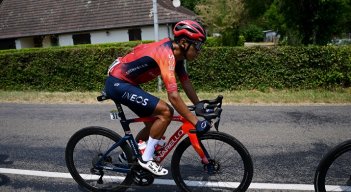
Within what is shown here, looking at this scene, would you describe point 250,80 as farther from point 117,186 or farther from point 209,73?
point 117,186

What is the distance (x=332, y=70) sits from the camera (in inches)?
468

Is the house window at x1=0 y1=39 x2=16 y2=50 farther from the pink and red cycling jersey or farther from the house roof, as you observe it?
the pink and red cycling jersey

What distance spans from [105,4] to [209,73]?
21742 mm

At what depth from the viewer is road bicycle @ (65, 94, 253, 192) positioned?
12.8ft

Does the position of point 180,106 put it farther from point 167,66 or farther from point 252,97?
point 252,97

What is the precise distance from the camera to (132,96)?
4012 millimetres

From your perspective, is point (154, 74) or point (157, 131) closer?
point (157, 131)

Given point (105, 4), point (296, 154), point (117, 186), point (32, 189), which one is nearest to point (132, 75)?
point (117, 186)

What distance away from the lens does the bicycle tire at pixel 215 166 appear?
153 inches

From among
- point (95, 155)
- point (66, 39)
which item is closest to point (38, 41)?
point (66, 39)

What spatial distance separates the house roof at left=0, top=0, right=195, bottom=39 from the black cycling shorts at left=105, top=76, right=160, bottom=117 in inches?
982

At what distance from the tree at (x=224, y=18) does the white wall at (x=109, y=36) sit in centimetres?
984

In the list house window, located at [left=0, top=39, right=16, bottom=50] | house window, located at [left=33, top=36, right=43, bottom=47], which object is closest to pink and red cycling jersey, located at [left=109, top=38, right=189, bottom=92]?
house window, located at [left=33, top=36, right=43, bottom=47]

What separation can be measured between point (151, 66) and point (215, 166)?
140 centimetres
